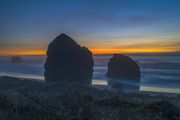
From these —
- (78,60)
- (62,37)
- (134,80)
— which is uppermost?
(62,37)

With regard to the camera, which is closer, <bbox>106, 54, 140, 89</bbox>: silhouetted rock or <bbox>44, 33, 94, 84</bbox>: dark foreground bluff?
<bbox>44, 33, 94, 84</bbox>: dark foreground bluff

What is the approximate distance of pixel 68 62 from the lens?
50656 mm

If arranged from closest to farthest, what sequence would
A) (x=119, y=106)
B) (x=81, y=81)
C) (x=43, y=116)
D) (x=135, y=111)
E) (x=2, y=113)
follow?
(x=2, y=113) → (x=43, y=116) → (x=135, y=111) → (x=119, y=106) → (x=81, y=81)

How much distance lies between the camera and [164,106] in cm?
979

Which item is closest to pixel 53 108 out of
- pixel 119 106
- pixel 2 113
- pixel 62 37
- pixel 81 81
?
pixel 2 113

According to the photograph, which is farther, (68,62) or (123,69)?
(123,69)

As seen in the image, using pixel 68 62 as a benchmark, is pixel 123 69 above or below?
below

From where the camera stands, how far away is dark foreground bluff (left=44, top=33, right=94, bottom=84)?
161ft

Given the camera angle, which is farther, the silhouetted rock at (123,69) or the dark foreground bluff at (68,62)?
the silhouetted rock at (123,69)

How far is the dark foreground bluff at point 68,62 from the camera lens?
49125mm

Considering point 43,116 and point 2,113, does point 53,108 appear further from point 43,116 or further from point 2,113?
point 2,113

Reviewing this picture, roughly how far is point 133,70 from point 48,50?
1549 cm

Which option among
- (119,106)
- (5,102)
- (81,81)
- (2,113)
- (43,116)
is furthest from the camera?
(81,81)

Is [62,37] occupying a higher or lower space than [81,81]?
higher
